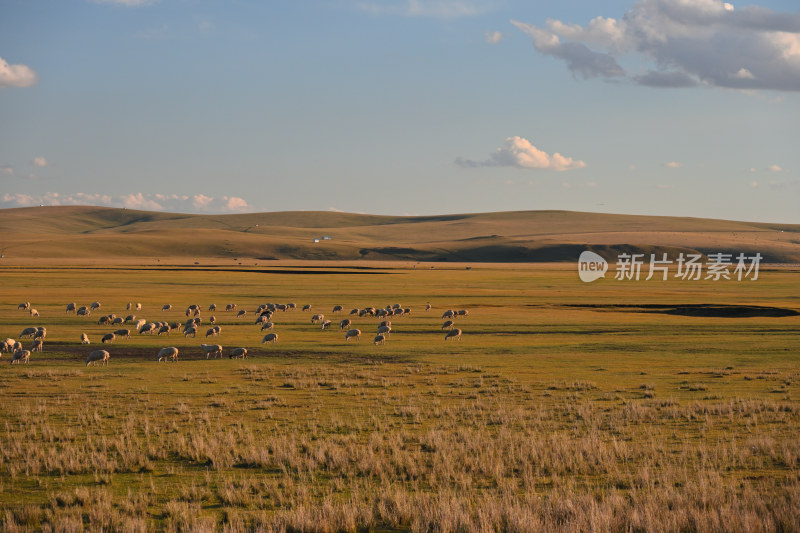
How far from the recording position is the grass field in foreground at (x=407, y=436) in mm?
11930

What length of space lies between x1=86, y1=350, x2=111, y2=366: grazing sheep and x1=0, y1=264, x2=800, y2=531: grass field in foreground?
66 centimetres

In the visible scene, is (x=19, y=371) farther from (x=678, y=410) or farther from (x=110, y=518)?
(x=678, y=410)

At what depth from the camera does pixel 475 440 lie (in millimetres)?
16703

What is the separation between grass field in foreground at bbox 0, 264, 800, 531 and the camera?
11930 mm

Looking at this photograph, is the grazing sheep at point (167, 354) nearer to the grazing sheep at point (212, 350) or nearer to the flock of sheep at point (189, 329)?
the flock of sheep at point (189, 329)

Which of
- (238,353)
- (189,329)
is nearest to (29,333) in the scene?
(189,329)

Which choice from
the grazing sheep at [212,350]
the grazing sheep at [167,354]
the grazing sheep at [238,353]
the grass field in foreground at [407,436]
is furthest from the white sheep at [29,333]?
the grazing sheep at [238,353]

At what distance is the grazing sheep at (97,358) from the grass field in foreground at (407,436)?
66 centimetres

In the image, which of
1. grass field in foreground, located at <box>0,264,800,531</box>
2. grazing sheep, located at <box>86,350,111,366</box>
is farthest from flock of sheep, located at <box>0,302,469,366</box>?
grass field in foreground, located at <box>0,264,800,531</box>

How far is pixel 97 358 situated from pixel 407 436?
16.8 m

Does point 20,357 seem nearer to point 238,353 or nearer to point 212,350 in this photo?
point 212,350

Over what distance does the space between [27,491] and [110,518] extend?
272 centimetres

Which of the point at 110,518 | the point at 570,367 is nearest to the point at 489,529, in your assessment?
the point at 110,518

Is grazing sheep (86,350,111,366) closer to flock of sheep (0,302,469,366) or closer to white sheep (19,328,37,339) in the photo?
flock of sheep (0,302,469,366)
